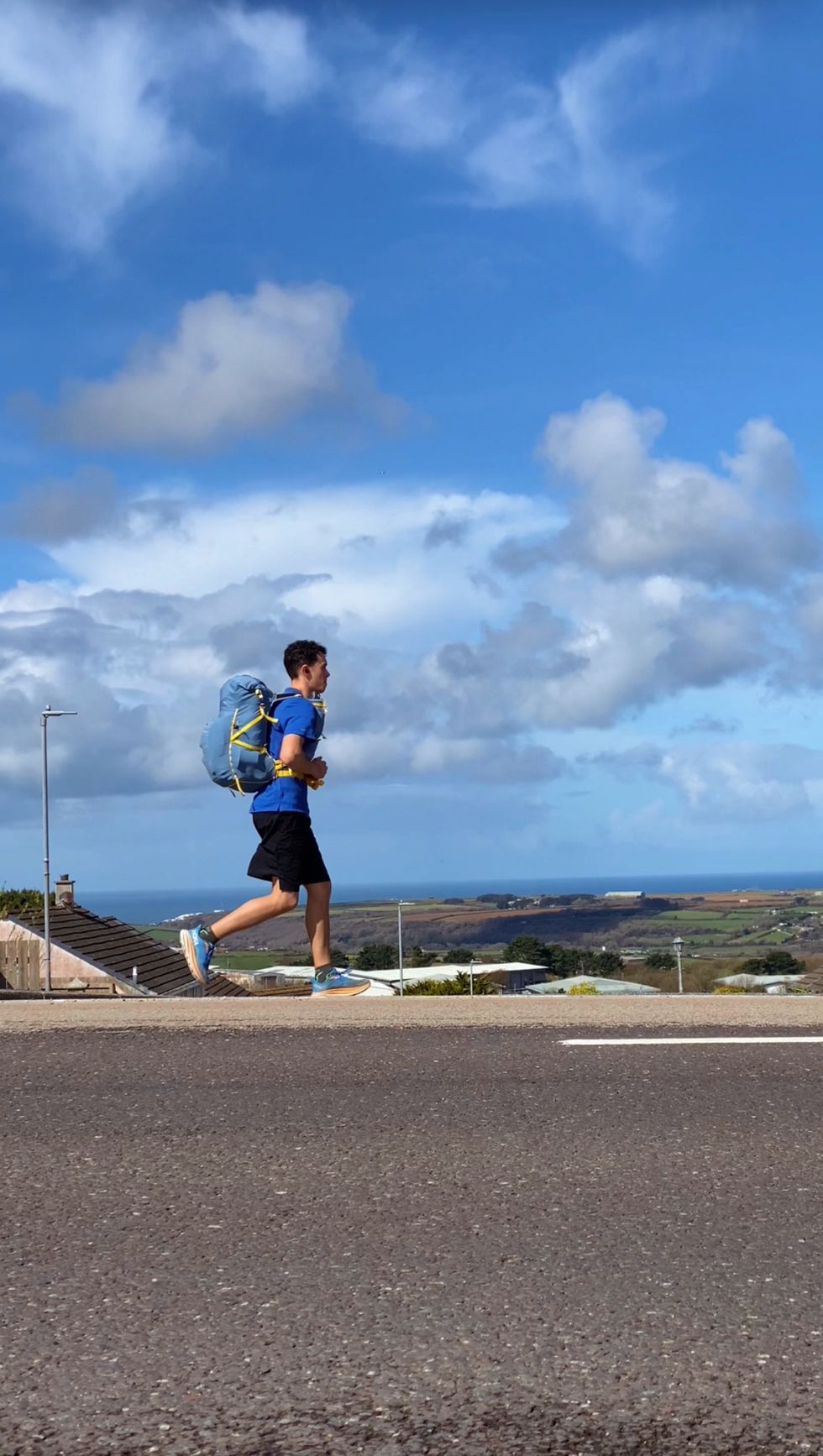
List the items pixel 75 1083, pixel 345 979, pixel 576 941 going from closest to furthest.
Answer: pixel 75 1083 < pixel 345 979 < pixel 576 941

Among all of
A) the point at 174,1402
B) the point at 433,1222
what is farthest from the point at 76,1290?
the point at 433,1222

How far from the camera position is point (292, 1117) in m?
5.00

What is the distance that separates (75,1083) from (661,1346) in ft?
10.7

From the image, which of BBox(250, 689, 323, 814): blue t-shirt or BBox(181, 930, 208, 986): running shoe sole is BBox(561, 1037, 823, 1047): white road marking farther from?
BBox(181, 930, 208, 986): running shoe sole

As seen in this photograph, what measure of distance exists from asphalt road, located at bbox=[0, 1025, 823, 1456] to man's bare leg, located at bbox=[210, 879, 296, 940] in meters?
2.60

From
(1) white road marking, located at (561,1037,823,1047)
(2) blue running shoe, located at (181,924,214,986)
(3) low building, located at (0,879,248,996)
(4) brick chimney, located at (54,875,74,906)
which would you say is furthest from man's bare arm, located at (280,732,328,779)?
(4) brick chimney, located at (54,875,74,906)

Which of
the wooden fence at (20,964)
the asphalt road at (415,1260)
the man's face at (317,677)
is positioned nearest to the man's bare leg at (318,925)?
the man's face at (317,677)

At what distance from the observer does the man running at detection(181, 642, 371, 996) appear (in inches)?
332

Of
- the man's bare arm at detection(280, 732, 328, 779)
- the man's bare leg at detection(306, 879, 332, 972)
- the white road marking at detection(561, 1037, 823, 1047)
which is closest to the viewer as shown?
the white road marking at detection(561, 1037, 823, 1047)

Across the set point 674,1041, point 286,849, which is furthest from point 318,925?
point 674,1041

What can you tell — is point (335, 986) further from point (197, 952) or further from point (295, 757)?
point (295, 757)

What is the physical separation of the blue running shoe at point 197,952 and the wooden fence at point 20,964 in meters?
18.9

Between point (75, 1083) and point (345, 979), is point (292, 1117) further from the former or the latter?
point (345, 979)

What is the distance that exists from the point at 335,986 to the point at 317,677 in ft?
6.19
